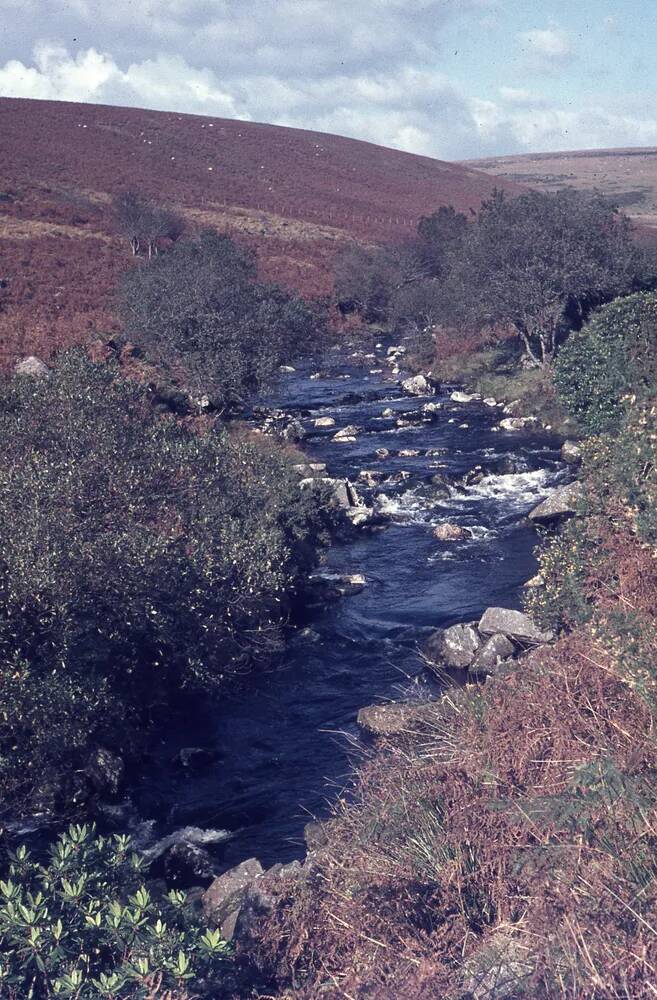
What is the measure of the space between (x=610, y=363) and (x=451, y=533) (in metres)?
6.07

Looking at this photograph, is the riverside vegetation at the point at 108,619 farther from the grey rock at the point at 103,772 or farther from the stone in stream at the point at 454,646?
the stone in stream at the point at 454,646

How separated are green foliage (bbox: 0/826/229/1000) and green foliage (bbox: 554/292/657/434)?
15.1 meters

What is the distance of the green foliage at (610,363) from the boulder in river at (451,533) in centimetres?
436

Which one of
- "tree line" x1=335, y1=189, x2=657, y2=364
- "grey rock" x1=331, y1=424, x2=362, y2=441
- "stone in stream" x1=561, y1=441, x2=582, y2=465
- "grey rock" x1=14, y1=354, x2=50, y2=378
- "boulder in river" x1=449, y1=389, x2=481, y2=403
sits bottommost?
"stone in stream" x1=561, y1=441, x2=582, y2=465

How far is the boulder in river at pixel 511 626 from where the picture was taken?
48.0ft

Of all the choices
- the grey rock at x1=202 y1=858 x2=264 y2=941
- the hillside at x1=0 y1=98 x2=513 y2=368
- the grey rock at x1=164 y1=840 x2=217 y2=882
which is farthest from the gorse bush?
the hillside at x1=0 y1=98 x2=513 y2=368

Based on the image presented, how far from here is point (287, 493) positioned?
18.5 metres

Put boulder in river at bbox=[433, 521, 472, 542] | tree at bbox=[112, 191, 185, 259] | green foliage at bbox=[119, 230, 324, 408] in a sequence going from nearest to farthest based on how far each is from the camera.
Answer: boulder in river at bbox=[433, 521, 472, 542], green foliage at bbox=[119, 230, 324, 408], tree at bbox=[112, 191, 185, 259]

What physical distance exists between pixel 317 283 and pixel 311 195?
26785 mm

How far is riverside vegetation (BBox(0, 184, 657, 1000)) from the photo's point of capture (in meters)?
5.85

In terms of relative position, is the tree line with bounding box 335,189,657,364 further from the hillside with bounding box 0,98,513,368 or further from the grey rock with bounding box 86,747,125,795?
the grey rock with bounding box 86,747,125,795

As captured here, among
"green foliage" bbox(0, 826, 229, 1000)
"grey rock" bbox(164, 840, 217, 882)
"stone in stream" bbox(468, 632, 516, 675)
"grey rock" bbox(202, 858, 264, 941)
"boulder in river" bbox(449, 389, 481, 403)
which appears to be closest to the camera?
"green foliage" bbox(0, 826, 229, 1000)

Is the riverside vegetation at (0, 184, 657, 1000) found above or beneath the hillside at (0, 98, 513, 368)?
beneath

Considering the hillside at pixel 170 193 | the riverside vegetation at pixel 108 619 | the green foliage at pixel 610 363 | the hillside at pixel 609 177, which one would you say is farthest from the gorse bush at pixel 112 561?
the hillside at pixel 609 177
